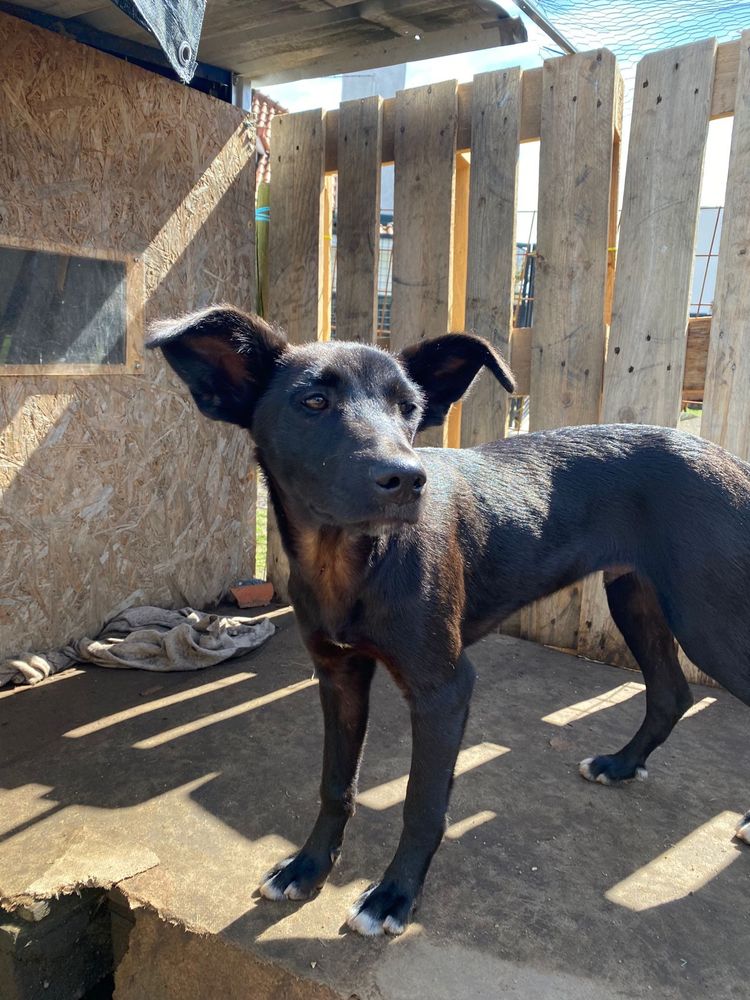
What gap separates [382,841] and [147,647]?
2001 millimetres

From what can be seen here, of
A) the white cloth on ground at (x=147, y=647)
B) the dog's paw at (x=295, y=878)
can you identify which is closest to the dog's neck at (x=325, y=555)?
the dog's paw at (x=295, y=878)

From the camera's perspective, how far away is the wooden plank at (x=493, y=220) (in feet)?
13.8

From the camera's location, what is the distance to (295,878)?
2.41m

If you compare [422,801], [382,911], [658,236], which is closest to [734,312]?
[658,236]

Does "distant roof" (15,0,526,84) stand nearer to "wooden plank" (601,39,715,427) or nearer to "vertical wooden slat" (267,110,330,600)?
"vertical wooden slat" (267,110,330,600)

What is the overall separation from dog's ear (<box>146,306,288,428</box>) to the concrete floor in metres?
1.51

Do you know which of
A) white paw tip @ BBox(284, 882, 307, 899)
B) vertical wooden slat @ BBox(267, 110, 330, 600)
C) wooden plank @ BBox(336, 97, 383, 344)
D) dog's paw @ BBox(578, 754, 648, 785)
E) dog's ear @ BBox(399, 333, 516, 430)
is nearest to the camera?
white paw tip @ BBox(284, 882, 307, 899)

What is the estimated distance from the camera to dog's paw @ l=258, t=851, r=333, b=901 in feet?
7.80

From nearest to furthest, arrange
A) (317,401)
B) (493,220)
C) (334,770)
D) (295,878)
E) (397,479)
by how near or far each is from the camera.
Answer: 1. (397,479)
2. (317,401)
3. (295,878)
4. (334,770)
5. (493,220)

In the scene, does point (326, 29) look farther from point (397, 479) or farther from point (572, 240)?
point (397, 479)

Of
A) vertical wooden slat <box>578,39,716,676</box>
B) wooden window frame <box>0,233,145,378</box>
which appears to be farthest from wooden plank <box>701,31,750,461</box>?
wooden window frame <box>0,233,145,378</box>

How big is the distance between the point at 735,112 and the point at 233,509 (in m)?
3.63

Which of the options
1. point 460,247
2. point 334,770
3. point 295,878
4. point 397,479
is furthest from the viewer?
point 460,247

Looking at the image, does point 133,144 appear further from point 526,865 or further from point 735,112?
point 526,865
